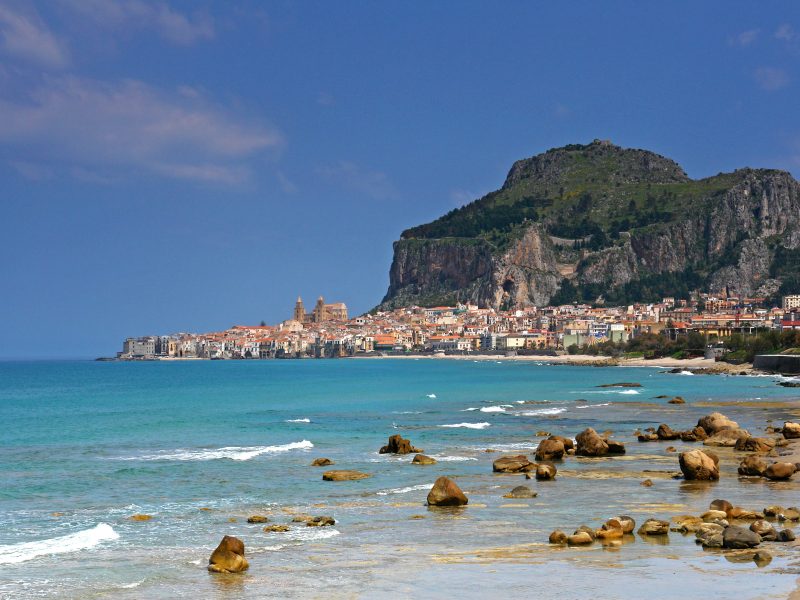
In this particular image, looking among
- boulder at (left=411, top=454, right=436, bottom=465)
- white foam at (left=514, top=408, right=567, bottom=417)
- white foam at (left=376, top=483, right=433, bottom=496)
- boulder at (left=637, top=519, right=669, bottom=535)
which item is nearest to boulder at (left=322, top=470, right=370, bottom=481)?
white foam at (left=376, top=483, right=433, bottom=496)

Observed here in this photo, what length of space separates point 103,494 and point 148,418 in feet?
107

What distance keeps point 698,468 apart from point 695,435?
1288cm

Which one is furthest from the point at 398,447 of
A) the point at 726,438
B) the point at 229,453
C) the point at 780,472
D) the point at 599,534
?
the point at 599,534

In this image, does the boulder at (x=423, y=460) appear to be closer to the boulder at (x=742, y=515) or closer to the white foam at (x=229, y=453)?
the white foam at (x=229, y=453)

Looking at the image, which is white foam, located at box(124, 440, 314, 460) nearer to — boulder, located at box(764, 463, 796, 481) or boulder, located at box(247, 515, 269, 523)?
boulder, located at box(247, 515, 269, 523)

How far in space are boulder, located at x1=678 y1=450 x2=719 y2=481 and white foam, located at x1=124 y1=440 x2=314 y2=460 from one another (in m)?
15.9

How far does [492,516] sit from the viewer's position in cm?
2266

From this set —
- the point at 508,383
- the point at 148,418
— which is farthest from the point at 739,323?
the point at 148,418

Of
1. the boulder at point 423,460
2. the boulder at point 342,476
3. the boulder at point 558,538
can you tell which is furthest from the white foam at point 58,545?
the boulder at point 423,460

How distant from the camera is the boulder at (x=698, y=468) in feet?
89.3

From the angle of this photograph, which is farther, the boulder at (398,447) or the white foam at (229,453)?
the white foam at (229,453)

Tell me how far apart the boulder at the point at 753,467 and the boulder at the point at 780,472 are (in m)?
0.37

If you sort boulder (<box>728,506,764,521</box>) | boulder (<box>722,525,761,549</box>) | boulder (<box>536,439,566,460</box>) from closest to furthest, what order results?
boulder (<box>722,525,761,549</box>), boulder (<box>728,506,764,521</box>), boulder (<box>536,439,566,460</box>)

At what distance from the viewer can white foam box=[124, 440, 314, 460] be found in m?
36.3
